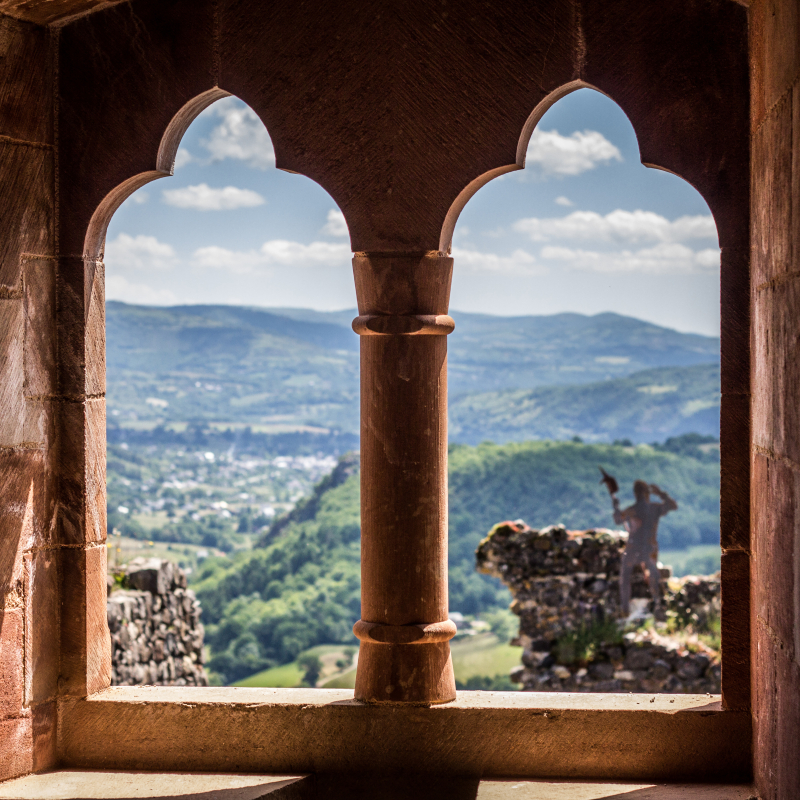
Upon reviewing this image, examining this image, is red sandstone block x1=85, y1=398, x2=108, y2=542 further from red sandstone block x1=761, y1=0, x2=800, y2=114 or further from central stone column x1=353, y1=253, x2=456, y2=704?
red sandstone block x1=761, y1=0, x2=800, y2=114

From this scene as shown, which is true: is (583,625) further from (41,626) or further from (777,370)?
(777,370)

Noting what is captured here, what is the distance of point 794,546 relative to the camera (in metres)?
2.44

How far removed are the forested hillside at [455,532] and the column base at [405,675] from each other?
3130 cm

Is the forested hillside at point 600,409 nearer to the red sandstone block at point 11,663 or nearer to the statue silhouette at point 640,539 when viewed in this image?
the statue silhouette at point 640,539

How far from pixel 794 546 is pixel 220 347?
52776 mm

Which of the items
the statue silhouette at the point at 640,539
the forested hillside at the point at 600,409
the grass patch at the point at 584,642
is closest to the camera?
the grass patch at the point at 584,642

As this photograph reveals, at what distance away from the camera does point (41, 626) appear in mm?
3418

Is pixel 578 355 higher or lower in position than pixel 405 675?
higher

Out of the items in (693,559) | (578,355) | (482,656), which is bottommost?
(482,656)

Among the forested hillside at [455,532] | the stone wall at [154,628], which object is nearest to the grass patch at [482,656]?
the forested hillside at [455,532]

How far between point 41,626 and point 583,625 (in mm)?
8736

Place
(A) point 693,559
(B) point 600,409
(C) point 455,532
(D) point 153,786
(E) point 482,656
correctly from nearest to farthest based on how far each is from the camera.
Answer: (D) point 153,786 < (E) point 482,656 < (C) point 455,532 < (A) point 693,559 < (B) point 600,409

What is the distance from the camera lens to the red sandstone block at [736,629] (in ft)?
10.4

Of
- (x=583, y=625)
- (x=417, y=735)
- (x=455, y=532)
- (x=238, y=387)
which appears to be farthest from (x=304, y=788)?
(x=238, y=387)
